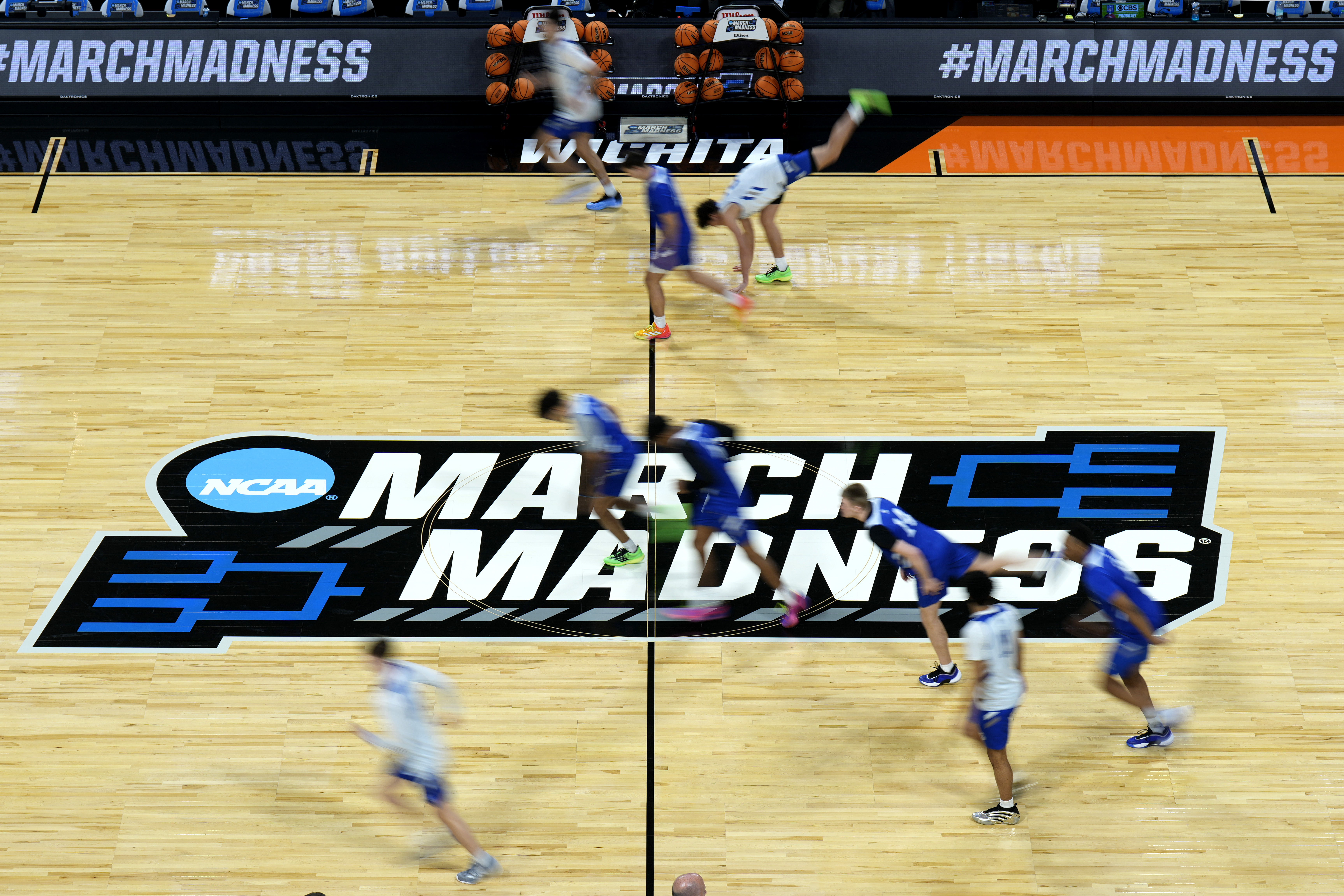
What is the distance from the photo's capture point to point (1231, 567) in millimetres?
10539

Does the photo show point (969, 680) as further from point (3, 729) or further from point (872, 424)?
point (3, 729)

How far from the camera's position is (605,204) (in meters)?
13.9

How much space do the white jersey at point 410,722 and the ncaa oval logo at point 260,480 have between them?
11.2ft

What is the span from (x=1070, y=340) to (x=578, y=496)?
4838 mm

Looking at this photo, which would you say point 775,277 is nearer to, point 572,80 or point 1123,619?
point 572,80

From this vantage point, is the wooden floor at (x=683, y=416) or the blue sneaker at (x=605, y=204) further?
the blue sneaker at (x=605, y=204)

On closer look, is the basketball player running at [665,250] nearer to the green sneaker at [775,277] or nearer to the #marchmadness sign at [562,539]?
the green sneaker at [775,277]

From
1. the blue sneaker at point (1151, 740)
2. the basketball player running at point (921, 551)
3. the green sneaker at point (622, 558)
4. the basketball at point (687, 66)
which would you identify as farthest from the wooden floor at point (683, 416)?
the basketball at point (687, 66)

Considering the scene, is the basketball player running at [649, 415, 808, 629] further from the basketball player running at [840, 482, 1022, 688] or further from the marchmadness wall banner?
the marchmadness wall banner

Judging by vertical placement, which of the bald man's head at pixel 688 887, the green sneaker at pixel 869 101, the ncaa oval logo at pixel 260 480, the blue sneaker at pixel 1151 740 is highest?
the green sneaker at pixel 869 101

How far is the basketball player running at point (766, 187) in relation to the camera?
1187 centimetres

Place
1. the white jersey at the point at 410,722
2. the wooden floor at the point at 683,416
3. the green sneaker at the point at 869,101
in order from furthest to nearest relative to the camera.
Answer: the green sneaker at the point at 869,101, the wooden floor at the point at 683,416, the white jersey at the point at 410,722

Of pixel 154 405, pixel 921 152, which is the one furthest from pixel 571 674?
pixel 921 152

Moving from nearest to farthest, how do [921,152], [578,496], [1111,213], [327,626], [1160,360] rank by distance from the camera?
1. [327,626]
2. [578,496]
3. [1160,360]
4. [1111,213]
5. [921,152]
